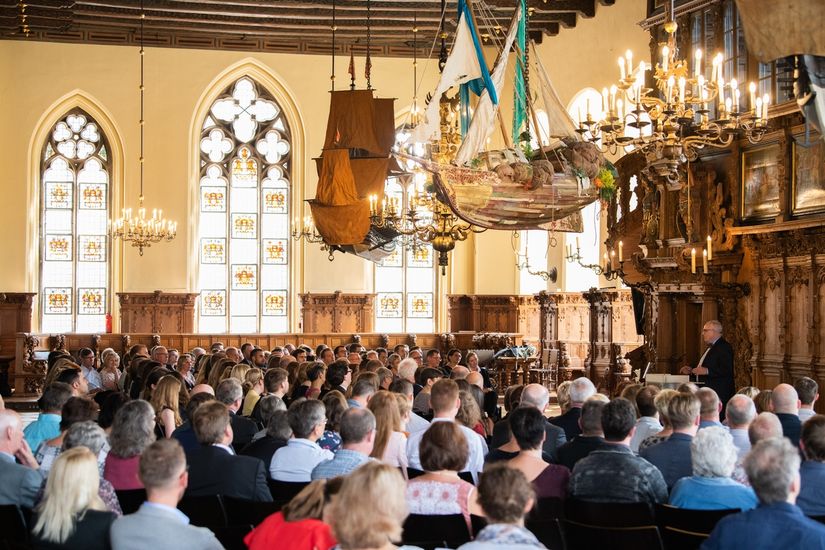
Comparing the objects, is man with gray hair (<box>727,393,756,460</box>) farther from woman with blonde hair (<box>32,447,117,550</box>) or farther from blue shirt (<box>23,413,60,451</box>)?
blue shirt (<box>23,413,60,451</box>)

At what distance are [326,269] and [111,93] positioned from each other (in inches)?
234

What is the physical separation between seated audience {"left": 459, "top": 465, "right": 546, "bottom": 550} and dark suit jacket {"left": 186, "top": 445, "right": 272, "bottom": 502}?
6.64ft

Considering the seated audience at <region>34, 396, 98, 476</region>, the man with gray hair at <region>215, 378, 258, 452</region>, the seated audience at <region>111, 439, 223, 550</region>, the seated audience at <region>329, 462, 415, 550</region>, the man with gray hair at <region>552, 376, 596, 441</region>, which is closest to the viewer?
the seated audience at <region>329, 462, 415, 550</region>

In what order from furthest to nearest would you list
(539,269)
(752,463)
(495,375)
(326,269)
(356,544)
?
(326,269), (539,269), (495,375), (752,463), (356,544)

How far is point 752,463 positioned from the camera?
12.3 ft

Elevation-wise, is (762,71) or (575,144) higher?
(762,71)

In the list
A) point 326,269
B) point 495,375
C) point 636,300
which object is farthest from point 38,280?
point 636,300

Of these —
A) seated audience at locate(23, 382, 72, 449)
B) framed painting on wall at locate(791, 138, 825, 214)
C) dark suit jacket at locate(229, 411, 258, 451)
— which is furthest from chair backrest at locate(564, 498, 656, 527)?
framed painting on wall at locate(791, 138, 825, 214)

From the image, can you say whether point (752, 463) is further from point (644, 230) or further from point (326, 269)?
point (326, 269)

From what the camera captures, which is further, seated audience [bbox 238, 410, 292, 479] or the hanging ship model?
the hanging ship model

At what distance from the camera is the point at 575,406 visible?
7398mm

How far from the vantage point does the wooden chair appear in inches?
176

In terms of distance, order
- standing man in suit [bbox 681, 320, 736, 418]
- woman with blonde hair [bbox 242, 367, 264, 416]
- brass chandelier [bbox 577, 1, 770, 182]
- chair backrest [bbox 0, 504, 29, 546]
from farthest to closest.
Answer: standing man in suit [bbox 681, 320, 736, 418]
woman with blonde hair [bbox 242, 367, 264, 416]
brass chandelier [bbox 577, 1, 770, 182]
chair backrest [bbox 0, 504, 29, 546]

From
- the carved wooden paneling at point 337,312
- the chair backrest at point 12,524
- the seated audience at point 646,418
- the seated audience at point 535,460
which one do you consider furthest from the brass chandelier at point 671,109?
the carved wooden paneling at point 337,312
